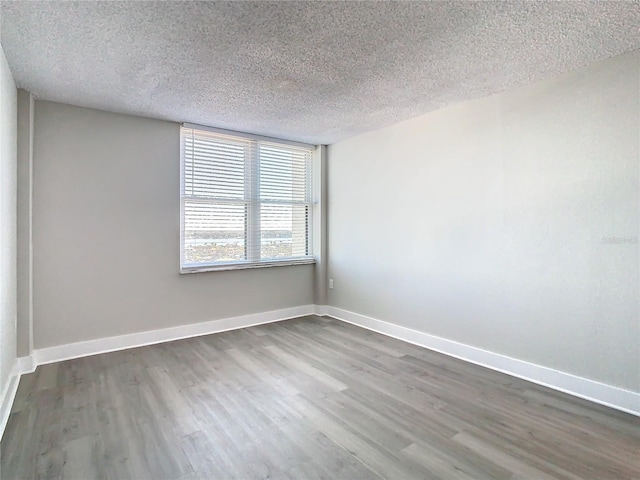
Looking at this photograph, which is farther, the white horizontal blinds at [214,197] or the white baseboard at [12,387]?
the white horizontal blinds at [214,197]

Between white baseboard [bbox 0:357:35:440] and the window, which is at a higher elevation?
the window

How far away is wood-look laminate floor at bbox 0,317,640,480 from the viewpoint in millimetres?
1737

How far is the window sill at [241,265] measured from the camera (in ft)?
12.6

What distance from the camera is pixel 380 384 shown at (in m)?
2.68

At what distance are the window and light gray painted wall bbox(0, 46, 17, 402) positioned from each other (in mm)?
1437

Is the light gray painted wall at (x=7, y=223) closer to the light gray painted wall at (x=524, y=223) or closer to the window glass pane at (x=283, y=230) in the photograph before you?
the window glass pane at (x=283, y=230)

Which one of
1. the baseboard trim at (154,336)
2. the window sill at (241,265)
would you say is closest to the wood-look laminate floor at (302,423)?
the baseboard trim at (154,336)

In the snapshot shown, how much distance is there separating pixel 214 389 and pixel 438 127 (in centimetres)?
310

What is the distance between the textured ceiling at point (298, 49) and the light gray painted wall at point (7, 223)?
0.25 metres

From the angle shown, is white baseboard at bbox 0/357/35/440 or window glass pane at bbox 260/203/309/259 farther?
window glass pane at bbox 260/203/309/259

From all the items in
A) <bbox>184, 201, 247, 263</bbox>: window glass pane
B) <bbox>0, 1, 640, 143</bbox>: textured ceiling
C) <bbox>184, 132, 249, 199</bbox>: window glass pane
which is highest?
<bbox>0, 1, 640, 143</bbox>: textured ceiling

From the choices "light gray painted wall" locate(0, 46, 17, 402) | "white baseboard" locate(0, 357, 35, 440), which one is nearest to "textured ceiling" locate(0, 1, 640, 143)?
"light gray painted wall" locate(0, 46, 17, 402)

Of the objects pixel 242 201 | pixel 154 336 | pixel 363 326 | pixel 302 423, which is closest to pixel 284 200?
pixel 242 201

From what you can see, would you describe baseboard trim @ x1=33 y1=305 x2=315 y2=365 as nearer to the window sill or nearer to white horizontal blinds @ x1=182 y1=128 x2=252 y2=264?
the window sill
